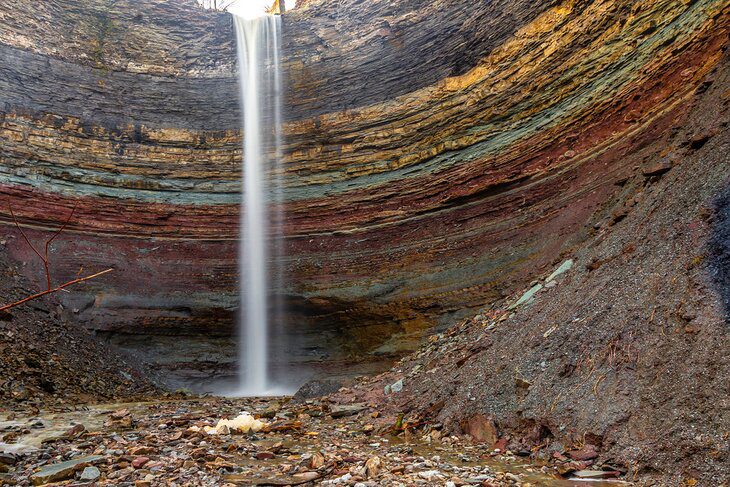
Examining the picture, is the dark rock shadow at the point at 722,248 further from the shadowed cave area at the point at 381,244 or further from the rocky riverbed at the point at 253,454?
the rocky riverbed at the point at 253,454

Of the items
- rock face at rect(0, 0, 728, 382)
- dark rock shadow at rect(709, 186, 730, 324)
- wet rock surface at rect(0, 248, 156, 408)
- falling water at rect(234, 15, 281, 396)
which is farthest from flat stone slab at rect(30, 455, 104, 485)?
falling water at rect(234, 15, 281, 396)

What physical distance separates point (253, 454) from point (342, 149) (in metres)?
12.4

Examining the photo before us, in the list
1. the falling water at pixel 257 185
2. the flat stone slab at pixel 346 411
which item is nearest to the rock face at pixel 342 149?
the falling water at pixel 257 185

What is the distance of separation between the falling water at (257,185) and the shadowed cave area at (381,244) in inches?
10.6

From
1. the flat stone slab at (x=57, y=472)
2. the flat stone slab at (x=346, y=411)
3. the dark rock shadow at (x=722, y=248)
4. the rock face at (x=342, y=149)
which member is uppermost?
the rock face at (x=342, y=149)

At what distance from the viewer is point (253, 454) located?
503 cm

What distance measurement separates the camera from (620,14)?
11.0 m

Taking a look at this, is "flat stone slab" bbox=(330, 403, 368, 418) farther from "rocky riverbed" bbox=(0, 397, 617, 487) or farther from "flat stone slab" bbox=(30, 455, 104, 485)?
"flat stone slab" bbox=(30, 455, 104, 485)

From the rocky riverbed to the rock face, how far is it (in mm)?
6144

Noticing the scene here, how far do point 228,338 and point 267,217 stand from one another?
175 inches

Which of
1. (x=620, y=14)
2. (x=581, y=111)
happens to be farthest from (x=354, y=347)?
(x=620, y=14)

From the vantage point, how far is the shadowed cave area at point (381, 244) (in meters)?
4.52

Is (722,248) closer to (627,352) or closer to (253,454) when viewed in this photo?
(627,352)

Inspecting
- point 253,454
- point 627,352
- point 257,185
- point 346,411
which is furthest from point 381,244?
point 627,352
